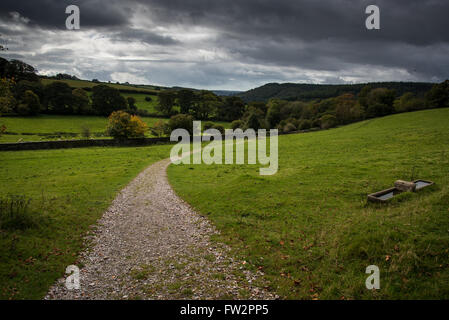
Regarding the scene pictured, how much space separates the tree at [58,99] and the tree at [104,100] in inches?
304

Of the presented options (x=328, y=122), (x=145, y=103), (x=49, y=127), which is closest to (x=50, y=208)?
(x=49, y=127)

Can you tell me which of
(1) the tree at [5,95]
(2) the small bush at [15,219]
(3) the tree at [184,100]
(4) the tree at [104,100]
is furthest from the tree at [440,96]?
(4) the tree at [104,100]

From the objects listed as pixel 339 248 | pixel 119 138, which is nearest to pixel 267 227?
pixel 339 248

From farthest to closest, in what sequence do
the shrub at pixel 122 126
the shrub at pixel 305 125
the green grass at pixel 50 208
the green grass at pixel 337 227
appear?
the shrub at pixel 305 125 → the shrub at pixel 122 126 → the green grass at pixel 50 208 → the green grass at pixel 337 227

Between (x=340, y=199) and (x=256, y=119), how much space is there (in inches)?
2557

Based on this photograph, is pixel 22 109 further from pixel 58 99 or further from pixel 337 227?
pixel 337 227

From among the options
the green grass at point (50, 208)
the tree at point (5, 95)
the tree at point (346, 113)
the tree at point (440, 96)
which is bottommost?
the green grass at point (50, 208)

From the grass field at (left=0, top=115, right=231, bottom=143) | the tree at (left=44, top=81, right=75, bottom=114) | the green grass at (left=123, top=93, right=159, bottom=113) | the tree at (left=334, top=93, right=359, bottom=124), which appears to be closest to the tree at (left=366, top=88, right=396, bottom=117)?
the tree at (left=334, top=93, right=359, bottom=124)

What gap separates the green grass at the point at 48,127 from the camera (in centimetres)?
5438

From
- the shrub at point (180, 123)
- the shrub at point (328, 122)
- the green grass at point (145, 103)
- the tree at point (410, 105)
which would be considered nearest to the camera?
the shrub at point (180, 123)

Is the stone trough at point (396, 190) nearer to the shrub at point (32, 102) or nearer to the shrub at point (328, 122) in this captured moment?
the shrub at point (328, 122)

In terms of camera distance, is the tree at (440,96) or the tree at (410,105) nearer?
the tree at (440,96)

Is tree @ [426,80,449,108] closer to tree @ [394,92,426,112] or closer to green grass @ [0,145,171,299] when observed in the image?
tree @ [394,92,426,112]
